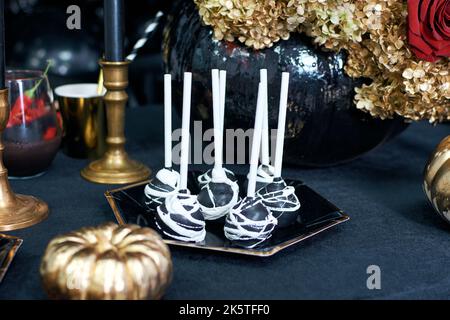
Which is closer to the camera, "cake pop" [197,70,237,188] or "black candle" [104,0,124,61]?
"cake pop" [197,70,237,188]

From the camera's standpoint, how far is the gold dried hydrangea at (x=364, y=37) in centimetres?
74

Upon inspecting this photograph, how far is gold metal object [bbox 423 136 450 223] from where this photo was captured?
69 cm

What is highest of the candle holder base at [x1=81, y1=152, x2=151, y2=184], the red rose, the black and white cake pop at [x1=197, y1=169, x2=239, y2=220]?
the red rose

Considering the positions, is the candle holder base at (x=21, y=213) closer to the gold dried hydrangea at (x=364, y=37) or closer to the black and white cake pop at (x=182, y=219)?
the black and white cake pop at (x=182, y=219)

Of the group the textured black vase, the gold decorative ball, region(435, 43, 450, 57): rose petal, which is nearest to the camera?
the gold decorative ball

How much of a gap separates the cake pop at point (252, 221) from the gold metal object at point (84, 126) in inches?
14.5

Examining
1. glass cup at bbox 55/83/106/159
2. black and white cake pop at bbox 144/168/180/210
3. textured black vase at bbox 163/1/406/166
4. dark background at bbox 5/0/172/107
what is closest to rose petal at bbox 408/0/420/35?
textured black vase at bbox 163/1/406/166

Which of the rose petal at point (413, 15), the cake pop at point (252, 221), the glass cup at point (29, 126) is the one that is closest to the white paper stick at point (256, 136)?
the cake pop at point (252, 221)

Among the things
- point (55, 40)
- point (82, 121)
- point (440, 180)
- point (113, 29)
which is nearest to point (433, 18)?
point (440, 180)

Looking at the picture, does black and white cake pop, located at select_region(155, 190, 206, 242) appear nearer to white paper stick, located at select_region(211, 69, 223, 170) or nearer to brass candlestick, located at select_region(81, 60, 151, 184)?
white paper stick, located at select_region(211, 69, 223, 170)

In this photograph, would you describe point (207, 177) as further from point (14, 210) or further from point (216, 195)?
point (14, 210)

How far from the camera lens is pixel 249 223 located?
631 mm

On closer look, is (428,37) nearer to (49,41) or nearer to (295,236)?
(295,236)

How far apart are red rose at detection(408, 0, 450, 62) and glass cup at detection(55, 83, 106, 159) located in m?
0.46
